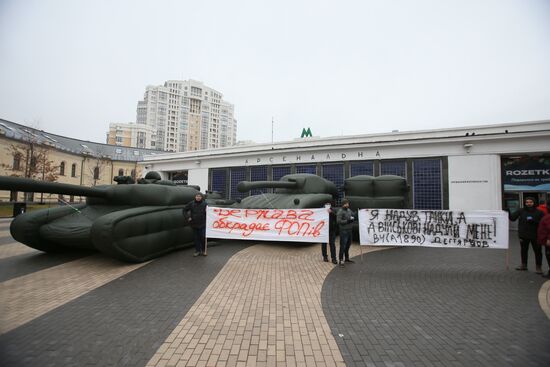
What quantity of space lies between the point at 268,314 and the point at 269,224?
13.7 ft

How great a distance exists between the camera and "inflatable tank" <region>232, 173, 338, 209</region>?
10008mm

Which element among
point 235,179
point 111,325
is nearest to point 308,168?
point 235,179

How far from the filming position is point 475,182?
1508 cm

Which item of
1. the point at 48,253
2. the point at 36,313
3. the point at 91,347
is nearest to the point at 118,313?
the point at 91,347

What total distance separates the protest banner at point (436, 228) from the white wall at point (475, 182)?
379 inches

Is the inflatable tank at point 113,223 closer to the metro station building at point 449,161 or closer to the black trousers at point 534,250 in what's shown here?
the black trousers at point 534,250

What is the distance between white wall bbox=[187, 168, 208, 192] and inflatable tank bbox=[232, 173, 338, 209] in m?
12.6

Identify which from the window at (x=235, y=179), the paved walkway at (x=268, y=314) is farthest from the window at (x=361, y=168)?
the paved walkway at (x=268, y=314)

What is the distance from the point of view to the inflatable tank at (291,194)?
394 inches

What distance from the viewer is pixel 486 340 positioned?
333 centimetres

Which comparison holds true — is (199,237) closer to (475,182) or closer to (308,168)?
(308,168)

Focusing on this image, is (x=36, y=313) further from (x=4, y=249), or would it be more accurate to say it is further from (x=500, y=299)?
(x=500, y=299)

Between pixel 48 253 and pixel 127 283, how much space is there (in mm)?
4433

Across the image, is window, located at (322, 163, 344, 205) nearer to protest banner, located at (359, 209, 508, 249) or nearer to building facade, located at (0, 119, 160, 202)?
protest banner, located at (359, 209, 508, 249)
